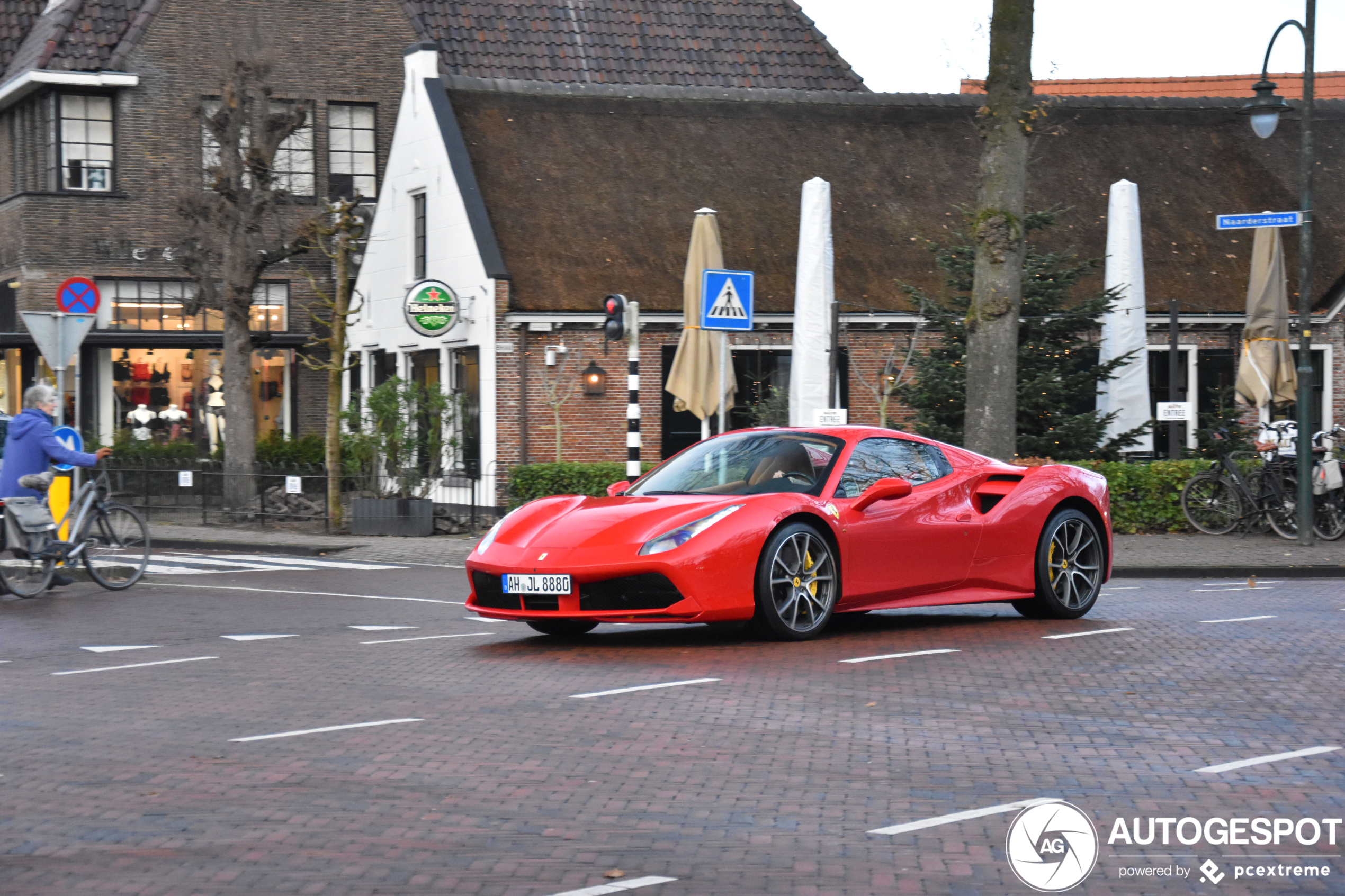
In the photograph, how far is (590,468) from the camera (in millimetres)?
22422

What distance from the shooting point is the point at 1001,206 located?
1844 cm

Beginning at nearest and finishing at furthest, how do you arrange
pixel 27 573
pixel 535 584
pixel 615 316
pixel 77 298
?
pixel 535 584 → pixel 27 573 → pixel 77 298 → pixel 615 316

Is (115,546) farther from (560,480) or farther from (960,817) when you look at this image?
(960,817)

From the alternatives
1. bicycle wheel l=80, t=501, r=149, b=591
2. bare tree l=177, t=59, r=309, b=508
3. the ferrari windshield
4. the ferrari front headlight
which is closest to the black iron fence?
bare tree l=177, t=59, r=309, b=508

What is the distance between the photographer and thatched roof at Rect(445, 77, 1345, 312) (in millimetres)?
27188

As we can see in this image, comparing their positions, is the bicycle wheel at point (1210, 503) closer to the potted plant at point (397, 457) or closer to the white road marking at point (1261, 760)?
the potted plant at point (397, 457)

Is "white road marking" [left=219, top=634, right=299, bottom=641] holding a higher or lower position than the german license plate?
lower

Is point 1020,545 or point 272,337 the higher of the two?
point 272,337

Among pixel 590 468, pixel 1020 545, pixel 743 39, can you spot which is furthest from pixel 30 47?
pixel 1020 545

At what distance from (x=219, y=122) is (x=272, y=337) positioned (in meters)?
9.07

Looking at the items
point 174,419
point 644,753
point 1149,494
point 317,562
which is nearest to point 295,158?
point 174,419

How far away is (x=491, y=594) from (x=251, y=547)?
11.6 meters

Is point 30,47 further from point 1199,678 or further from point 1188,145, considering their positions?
point 1199,678

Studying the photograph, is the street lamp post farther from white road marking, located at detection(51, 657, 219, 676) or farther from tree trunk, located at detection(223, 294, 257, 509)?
tree trunk, located at detection(223, 294, 257, 509)
